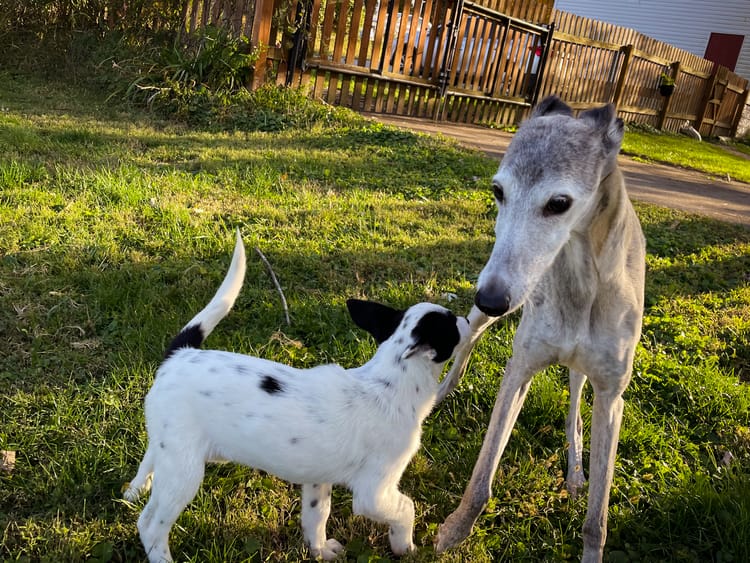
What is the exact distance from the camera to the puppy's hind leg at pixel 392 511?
7.54 ft

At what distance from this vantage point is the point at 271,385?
2.30 meters

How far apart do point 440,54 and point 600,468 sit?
9778mm

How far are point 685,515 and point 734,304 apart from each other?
307 centimetres

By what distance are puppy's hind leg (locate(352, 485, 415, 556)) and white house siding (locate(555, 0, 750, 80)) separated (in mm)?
32753

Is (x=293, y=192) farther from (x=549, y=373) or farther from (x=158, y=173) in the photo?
(x=549, y=373)

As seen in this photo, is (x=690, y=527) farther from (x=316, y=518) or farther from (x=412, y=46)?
(x=412, y=46)

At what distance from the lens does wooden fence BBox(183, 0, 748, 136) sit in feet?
29.4

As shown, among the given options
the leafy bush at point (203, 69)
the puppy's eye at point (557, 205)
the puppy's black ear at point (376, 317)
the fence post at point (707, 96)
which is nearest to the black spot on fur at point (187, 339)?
the puppy's black ear at point (376, 317)

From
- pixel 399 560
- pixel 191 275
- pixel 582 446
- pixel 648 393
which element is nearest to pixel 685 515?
pixel 582 446

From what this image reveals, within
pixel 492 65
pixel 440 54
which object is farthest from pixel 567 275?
pixel 492 65

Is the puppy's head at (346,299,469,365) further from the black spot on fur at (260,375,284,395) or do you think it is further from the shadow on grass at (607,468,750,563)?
the shadow on grass at (607,468,750,563)

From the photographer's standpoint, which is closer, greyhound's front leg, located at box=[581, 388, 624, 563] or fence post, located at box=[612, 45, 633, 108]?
greyhound's front leg, located at box=[581, 388, 624, 563]

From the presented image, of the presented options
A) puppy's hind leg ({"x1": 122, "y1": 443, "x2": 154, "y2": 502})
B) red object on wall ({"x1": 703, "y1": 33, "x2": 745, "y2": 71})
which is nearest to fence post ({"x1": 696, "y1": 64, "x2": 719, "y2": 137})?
red object on wall ({"x1": 703, "y1": 33, "x2": 745, "y2": 71})

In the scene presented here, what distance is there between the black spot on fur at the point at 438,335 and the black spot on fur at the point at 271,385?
0.62m
